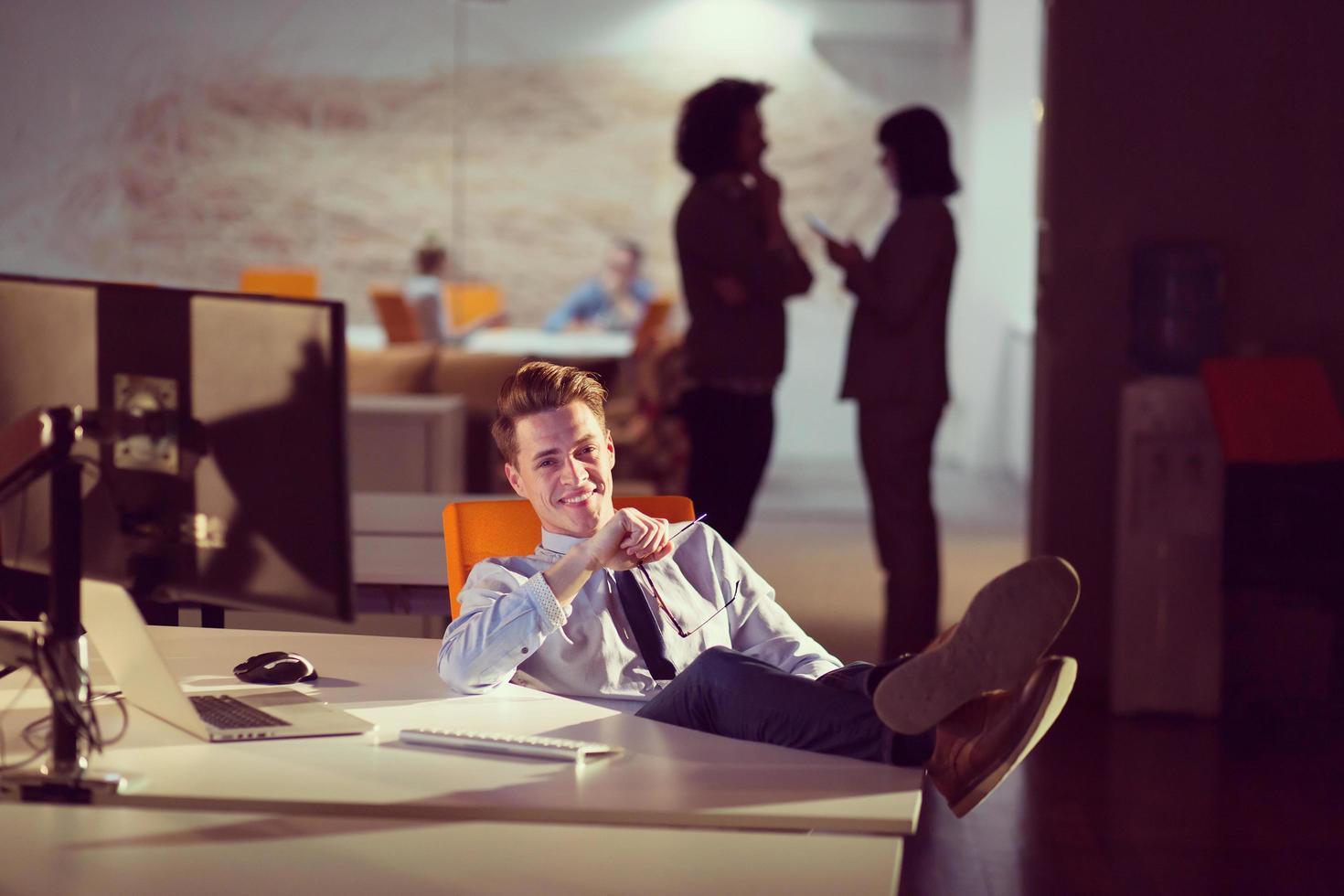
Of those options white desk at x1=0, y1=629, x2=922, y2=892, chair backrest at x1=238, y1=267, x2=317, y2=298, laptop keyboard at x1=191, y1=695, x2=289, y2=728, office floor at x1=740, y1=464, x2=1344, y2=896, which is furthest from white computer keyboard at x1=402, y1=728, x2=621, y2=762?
chair backrest at x1=238, y1=267, x2=317, y2=298

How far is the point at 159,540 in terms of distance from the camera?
1.78 m

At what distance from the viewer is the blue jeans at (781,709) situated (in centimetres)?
184

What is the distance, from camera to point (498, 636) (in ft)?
6.74

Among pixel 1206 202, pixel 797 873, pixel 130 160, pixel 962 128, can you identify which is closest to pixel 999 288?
pixel 962 128

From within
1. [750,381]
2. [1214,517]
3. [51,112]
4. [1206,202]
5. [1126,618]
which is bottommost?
[1126,618]

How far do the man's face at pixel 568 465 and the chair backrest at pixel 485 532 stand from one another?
23 centimetres

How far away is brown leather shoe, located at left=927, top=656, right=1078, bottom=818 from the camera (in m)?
1.75

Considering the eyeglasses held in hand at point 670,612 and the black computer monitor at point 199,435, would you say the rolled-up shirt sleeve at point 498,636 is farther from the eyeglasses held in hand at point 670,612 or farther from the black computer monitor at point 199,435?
the black computer monitor at point 199,435

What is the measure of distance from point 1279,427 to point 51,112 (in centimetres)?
516

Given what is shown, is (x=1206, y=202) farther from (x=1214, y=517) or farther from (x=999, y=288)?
(x=999, y=288)

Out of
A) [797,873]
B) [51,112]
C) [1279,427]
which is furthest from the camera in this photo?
[51,112]

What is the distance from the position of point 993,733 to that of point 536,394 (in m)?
0.81

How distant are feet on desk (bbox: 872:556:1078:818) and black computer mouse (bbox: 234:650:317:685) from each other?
0.76m

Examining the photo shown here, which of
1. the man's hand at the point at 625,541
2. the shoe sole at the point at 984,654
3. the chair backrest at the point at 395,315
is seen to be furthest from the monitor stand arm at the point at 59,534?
the chair backrest at the point at 395,315
